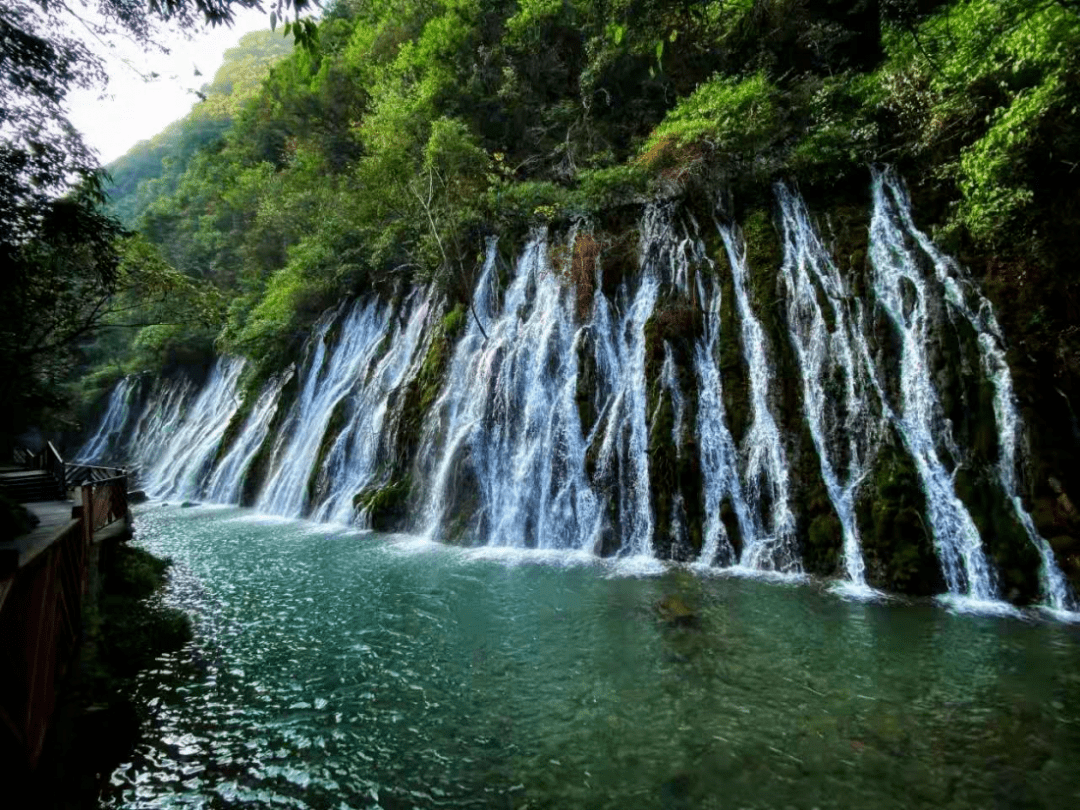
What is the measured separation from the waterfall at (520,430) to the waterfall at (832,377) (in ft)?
14.8

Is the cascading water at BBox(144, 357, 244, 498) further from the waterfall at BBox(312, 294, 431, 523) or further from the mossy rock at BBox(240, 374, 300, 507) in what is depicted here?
the waterfall at BBox(312, 294, 431, 523)

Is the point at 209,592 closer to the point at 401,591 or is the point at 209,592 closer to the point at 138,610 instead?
the point at 138,610

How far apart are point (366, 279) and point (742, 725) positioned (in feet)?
66.9

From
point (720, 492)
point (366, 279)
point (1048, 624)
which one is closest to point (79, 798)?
point (720, 492)

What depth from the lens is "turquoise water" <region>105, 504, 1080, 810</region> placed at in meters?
3.98

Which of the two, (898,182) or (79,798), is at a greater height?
(898,182)

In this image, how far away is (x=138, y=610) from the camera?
25.8 ft

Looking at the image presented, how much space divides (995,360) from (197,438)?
27706 mm

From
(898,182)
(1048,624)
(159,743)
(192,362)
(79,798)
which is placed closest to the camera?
(79,798)

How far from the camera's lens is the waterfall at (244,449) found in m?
18.8

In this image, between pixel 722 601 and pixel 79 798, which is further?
pixel 722 601

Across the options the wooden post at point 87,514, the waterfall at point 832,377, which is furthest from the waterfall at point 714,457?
the wooden post at point 87,514

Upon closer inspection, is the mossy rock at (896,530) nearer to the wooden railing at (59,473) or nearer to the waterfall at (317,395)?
the waterfall at (317,395)

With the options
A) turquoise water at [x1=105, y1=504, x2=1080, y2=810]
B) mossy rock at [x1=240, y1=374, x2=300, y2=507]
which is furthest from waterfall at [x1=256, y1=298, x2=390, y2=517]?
turquoise water at [x1=105, y1=504, x2=1080, y2=810]
